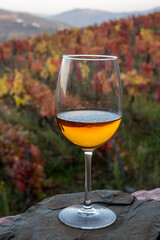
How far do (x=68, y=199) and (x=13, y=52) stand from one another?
9.50 m

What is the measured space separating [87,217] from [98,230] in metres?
0.13

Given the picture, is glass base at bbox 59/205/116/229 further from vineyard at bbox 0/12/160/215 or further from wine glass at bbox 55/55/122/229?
vineyard at bbox 0/12/160/215

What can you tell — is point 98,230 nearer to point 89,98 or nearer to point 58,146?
point 89,98

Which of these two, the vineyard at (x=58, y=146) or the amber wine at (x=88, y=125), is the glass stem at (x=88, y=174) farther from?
the vineyard at (x=58, y=146)

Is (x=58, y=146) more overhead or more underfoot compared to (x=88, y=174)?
more underfoot

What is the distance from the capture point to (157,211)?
153 centimetres

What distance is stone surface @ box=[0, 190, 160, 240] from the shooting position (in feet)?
4.47

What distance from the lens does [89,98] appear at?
146 cm

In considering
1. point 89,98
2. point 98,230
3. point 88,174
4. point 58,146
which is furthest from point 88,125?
point 58,146


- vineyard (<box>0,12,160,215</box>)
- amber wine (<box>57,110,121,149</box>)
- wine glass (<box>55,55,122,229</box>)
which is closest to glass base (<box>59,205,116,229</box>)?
wine glass (<box>55,55,122,229</box>)

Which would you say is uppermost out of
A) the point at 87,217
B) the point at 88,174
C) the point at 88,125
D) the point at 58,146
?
the point at 88,125

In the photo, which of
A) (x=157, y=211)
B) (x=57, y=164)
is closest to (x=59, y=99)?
(x=157, y=211)

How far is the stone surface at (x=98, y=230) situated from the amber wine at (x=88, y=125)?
382mm

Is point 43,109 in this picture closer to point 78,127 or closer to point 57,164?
point 57,164
